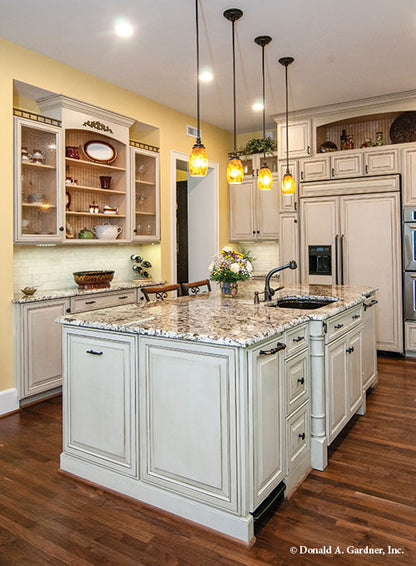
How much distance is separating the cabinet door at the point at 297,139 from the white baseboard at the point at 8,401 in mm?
4397

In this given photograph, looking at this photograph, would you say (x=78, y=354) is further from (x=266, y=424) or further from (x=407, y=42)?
(x=407, y=42)

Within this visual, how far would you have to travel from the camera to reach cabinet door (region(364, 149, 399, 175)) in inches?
201

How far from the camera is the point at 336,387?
2746 mm

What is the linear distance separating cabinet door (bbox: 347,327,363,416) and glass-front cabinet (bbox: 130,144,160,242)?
2.75 metres

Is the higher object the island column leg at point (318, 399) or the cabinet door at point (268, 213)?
the cabinet door at point (268, 213)

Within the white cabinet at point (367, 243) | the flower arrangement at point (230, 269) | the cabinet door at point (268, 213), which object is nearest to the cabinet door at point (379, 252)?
the white cabinet at point (367, 243)

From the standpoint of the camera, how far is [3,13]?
3191 millimetres

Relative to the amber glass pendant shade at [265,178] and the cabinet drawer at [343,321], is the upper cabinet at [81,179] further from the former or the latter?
the cabinet drawer at [343,321]

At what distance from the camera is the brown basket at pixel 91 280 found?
4258mm

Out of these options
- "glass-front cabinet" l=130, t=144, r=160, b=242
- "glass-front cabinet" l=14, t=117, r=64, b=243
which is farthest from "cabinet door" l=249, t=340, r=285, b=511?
"glass-front cabinet" l=130, t=144, r=160, b=242

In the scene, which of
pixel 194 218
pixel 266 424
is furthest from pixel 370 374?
pixel 194 218

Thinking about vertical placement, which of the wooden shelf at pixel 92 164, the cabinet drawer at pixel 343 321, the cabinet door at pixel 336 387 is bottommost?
the cabinet door at pixel 336 387

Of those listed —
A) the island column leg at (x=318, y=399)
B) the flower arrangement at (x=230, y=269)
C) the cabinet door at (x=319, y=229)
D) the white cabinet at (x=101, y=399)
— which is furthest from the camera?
the cabinet door at (x=319, y=229)

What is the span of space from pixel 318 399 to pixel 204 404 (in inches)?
35.9
